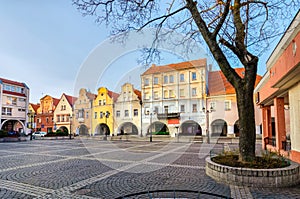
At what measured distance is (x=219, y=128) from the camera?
110ft

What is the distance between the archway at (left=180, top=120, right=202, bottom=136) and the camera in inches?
1355

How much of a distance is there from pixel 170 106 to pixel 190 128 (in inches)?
195

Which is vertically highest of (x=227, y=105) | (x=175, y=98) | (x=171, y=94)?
(x=171, y=94)

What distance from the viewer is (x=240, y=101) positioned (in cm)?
682

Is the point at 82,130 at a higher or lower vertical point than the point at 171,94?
lower

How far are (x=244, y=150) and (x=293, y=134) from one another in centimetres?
407

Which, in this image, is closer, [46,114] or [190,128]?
[190,128]

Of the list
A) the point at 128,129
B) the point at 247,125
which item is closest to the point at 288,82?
the point at 247,125

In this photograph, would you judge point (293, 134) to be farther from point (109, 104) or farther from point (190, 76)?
point (109, 104)

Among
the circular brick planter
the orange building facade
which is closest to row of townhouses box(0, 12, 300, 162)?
the orange building facade

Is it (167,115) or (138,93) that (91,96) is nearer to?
(138,93)

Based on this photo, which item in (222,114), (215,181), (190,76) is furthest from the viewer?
(190,76)

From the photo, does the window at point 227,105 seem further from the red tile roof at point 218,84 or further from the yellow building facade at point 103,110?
the yellow building facade at point 103,110

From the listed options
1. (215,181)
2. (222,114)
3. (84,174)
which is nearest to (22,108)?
(222,114)
